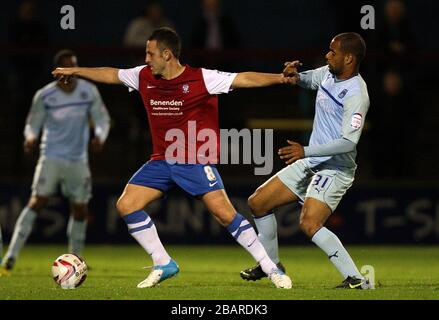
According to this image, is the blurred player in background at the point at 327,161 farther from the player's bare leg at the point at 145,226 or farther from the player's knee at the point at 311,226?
the player's bare leg at the point at 145,226

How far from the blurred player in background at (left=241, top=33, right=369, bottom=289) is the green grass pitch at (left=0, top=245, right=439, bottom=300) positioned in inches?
15.2

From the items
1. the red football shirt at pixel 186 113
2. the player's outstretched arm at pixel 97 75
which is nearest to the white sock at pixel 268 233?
the red football shirt at pixel 186 113

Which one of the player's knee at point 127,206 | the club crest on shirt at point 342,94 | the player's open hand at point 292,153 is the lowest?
the player's knee at point 127,206

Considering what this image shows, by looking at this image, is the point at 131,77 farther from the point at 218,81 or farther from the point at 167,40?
the point at 218,81

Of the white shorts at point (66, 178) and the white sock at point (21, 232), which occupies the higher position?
the white shorts at point (66, 178)

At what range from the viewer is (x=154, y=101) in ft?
Answer: 30.5

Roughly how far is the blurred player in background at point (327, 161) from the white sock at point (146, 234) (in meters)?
0.79

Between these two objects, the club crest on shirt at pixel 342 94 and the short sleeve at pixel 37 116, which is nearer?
the club crest on shirt at pixel 342 94

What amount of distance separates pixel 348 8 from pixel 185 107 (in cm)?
630

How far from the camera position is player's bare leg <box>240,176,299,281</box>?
9.62m

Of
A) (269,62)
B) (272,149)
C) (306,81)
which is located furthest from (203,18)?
(306,81)

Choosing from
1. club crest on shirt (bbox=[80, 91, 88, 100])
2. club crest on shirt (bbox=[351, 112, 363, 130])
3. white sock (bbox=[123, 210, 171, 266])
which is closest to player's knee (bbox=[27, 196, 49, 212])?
club crest on shirt (bbox=[80, 91, 88, 100])

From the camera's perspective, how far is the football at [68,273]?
927 centimetres

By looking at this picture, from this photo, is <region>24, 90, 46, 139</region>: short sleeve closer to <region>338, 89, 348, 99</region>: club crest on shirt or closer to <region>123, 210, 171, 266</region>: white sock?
<region>123, 210, 171, 266</region>: white sock
